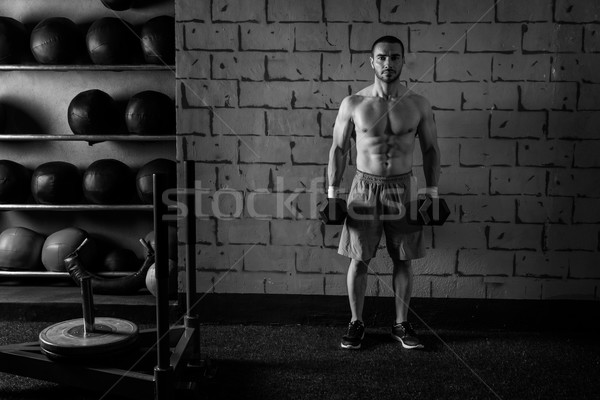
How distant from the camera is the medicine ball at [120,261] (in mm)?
3438

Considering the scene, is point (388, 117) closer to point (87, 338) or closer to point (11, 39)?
point (87, 338)

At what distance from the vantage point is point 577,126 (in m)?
2.88

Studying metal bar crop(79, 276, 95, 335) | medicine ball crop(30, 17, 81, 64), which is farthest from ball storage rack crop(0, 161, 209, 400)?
medicine ball crop(30, 17, 81, 64)

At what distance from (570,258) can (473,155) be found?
0.72 meters

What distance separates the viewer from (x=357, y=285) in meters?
2.78

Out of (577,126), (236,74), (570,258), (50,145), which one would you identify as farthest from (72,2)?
(570,258)

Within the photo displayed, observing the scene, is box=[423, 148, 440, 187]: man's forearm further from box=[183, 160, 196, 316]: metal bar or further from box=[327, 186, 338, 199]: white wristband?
box=[183, 160, 196, 316]: metal bar

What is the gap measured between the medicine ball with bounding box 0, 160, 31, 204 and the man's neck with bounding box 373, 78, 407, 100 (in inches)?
83.7

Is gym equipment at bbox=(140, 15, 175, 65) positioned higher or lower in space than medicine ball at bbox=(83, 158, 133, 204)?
higher

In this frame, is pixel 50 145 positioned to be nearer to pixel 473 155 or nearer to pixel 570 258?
pixel 473 155

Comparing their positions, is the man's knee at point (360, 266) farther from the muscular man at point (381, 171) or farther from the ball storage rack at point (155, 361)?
the ball storage rack at point (155, 361)

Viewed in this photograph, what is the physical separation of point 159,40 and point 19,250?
1.46 m

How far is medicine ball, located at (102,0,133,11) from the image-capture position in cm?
335

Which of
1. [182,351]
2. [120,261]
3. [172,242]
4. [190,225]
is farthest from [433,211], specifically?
[120,261]
